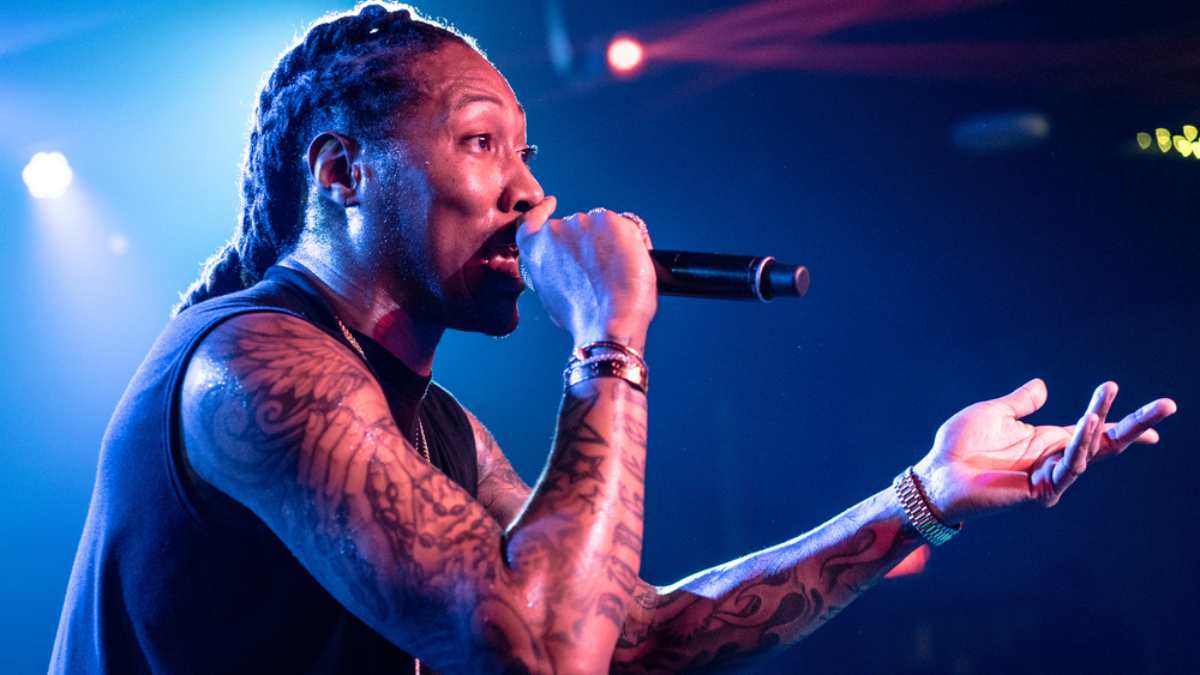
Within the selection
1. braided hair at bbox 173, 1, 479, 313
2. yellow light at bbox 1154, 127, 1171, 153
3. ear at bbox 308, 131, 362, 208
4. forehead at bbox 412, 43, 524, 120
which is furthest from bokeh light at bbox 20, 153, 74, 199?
yellow light at bbox 1154, 127, 1171, 153

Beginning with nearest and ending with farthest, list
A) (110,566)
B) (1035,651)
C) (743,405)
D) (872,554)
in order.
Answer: (110,566)
(872,554)
(1035,651)
(743,405)

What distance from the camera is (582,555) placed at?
1362 mm

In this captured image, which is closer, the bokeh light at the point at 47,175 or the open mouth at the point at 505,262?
the open mouth at the point at 505,262

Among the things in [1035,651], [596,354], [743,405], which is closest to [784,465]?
[743,405]

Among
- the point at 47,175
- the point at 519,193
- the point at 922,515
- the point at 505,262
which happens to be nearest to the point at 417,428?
the point at 505,262

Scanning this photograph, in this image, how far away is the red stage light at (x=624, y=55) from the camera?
4.61m

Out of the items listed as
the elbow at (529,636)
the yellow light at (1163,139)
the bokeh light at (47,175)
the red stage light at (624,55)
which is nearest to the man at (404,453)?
the elbow at (529,636)

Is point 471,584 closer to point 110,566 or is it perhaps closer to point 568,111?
point 110,566

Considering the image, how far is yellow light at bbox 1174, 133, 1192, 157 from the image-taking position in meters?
3.63

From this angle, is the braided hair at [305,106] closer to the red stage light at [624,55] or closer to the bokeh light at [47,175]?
the red stage light at [624,55]

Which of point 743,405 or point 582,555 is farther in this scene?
point 743,405

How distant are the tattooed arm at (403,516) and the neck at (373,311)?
17.6 inches

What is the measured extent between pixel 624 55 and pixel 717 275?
313 cm

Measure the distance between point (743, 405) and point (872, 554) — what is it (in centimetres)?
213
